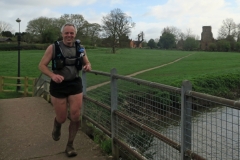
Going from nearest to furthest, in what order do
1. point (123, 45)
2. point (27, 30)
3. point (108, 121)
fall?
point (108, 121) → point (123, 45) → point (27, 30)

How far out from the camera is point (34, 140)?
5723 millimetres

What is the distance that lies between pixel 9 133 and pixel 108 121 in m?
2.18

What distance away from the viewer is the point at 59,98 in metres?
4.66

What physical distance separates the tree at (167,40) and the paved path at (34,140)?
105 meters

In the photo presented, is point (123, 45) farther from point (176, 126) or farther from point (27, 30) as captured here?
point (176, 126)

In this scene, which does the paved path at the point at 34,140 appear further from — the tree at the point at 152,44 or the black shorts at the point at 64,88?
the tree at the point at 152,44

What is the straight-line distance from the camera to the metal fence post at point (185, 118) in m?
3.05

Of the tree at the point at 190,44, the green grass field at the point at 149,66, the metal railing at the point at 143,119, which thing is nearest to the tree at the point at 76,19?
the green grass field at the point at 149,66

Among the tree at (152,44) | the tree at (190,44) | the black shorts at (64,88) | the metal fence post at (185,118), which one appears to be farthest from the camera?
the tree at (152,44)

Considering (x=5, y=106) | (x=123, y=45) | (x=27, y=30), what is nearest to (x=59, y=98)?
(x=5, y=106)

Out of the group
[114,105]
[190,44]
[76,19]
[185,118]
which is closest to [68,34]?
[114,105]

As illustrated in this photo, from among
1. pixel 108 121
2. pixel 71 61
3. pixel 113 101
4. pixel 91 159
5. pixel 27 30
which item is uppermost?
pixel 27 30

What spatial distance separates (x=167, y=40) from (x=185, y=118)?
111m

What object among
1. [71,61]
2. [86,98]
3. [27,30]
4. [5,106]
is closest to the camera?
[71,61]
